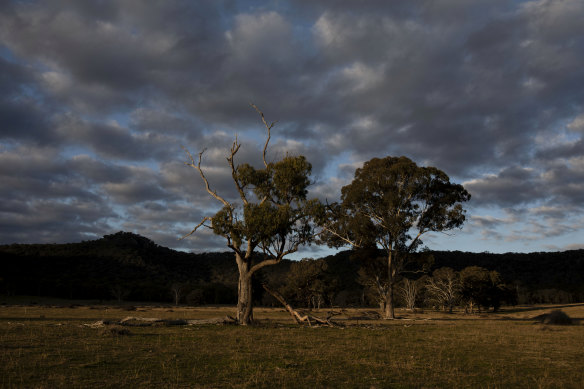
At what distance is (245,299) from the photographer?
2650 centimetres

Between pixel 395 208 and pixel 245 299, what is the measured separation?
69.1ft

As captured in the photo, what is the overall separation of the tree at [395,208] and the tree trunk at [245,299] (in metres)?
15.3

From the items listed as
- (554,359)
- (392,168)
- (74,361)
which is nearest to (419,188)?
(392,168)

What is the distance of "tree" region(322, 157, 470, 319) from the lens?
4066cm

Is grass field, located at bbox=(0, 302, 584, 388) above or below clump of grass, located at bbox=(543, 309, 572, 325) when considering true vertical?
above

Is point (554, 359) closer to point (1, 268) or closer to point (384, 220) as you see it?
point (384, 220)

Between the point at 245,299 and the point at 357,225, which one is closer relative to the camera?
the point at 245,299

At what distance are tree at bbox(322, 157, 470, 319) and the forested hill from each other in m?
26.5

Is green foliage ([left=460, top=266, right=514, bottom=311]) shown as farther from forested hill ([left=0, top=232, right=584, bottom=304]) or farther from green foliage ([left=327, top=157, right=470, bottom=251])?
green foliage ([left=327, top=157, right=470, bottom=251])

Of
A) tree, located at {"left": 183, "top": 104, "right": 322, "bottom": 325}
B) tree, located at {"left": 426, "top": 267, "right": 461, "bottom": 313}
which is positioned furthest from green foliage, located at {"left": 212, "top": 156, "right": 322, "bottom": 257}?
tree, located at {"left": 426, "top": 267, "right": 461, "bottom": 313}

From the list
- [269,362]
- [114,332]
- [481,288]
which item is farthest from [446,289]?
[269,362]

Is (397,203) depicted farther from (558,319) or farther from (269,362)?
(269,362)

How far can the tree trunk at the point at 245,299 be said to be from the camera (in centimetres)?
2631

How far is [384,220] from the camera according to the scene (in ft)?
134
